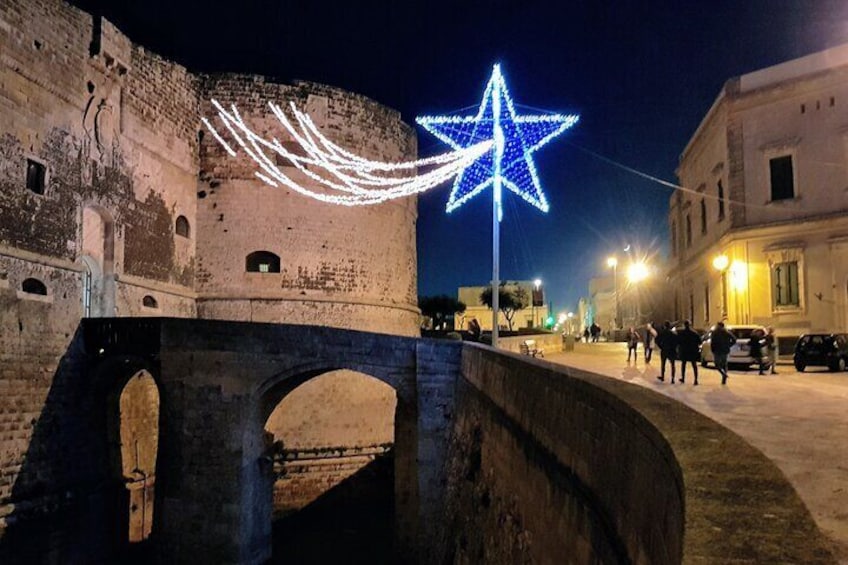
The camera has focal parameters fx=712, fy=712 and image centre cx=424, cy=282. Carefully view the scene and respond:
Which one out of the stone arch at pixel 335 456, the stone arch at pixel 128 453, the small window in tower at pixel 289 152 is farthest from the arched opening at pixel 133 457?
the small window in tower at pixel 289 152

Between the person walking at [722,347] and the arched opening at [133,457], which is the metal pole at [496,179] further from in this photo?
the arched opening at [133,457]

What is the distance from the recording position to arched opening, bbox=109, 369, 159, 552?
1408cm

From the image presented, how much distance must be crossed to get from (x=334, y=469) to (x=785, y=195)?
13.2 meters

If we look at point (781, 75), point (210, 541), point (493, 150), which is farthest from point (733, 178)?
point (210, 541)

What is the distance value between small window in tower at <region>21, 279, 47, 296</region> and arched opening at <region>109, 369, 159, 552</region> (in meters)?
2.59

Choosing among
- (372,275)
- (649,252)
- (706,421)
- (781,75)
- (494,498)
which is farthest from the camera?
(649,252)

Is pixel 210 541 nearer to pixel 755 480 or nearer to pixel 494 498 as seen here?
pixel 494 498

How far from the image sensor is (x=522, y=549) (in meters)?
5.93

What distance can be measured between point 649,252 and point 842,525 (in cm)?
3677

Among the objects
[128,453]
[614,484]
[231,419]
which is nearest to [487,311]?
[128,453]

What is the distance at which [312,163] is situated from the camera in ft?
64.5

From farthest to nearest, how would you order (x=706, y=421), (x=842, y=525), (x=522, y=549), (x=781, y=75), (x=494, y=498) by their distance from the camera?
(x=781, y=75)
(x=494, y=498)
(x=522, y=549)
(x=706, y=421)
(x=842, y=525)

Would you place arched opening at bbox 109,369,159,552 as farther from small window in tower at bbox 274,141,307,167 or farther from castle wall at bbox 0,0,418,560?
small window in tower at bbox 274,141,307,167

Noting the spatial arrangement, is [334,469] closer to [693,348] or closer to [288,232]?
[288,232]
